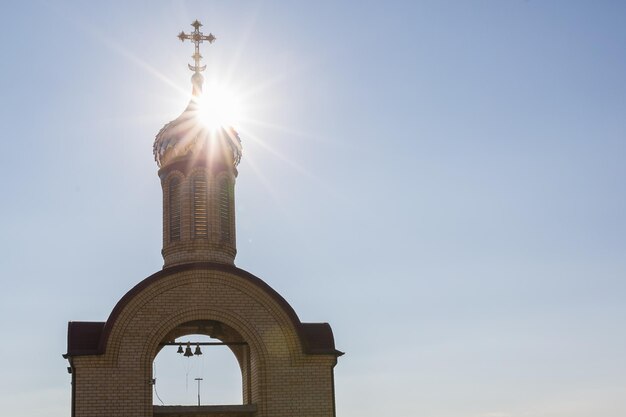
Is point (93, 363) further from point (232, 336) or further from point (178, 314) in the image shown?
point (232, 336)

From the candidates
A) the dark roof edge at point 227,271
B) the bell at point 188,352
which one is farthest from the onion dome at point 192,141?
the bell at point 188,352

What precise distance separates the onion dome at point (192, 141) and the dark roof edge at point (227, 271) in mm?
2209

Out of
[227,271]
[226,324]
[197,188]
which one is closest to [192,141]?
[197,188]

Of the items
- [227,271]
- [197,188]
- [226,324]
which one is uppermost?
[197,188]

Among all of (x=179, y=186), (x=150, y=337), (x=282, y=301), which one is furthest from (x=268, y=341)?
(x=179, y=186)

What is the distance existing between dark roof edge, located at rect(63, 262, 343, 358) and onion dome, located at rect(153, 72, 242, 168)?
2.21 metres

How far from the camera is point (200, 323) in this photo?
16156 millimetres

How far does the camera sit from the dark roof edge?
48.4 feet

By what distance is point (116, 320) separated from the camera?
48.8ft

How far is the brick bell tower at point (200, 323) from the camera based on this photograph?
48.2 ft

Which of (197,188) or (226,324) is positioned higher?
(197,188)

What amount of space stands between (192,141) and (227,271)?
2544mm

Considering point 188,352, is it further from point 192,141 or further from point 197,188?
point 192,141

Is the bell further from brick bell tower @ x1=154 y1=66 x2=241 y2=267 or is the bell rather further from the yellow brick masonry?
brick bell tower @ x1=154 y1=66 x2=241 y2=267
